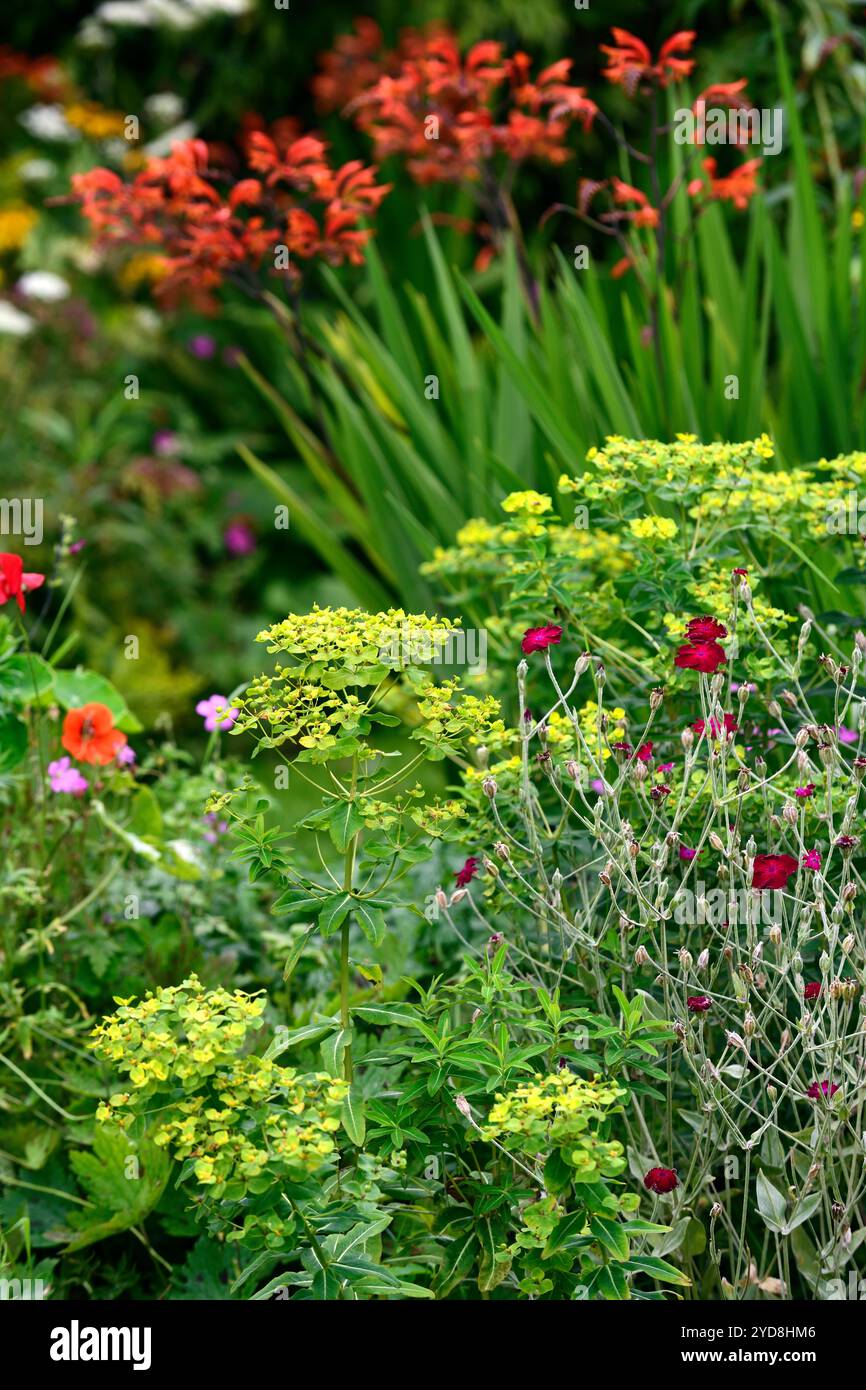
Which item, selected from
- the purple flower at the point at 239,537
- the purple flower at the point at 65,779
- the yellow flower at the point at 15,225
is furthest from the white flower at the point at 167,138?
the purple flower at the point at 65,779

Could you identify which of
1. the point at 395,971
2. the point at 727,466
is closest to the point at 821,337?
the point at 727,466

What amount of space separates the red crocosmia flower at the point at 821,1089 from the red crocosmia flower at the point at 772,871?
0.23 meters

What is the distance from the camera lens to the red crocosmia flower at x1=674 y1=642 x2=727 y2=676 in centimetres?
173

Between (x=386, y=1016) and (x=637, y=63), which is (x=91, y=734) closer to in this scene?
(x=386, y=1016)

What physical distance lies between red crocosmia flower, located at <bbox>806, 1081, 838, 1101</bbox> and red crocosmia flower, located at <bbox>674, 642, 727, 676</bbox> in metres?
0.48

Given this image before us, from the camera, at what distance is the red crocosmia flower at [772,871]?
167cm

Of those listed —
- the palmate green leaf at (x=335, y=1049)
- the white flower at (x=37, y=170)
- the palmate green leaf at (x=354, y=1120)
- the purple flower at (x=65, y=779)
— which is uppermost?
the white flower at (x=37, y=170)

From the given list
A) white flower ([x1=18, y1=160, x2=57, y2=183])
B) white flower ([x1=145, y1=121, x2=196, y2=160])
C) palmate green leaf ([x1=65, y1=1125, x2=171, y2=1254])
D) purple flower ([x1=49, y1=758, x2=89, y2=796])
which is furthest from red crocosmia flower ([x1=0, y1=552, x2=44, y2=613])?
white flower ([x1=18, y1=160, x2=57, y2=183])

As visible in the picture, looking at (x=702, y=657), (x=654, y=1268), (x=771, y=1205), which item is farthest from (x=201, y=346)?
(x=654, y=1268)

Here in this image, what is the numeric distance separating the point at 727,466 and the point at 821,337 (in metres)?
0.98

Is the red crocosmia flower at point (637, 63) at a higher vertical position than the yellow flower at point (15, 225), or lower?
lower

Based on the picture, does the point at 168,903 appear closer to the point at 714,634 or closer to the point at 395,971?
the point at 395,971

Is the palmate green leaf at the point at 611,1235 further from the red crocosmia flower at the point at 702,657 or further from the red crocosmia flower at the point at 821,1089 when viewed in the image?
the red crocosmia flower at the point at 702,657

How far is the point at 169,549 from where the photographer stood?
518 centimetres
